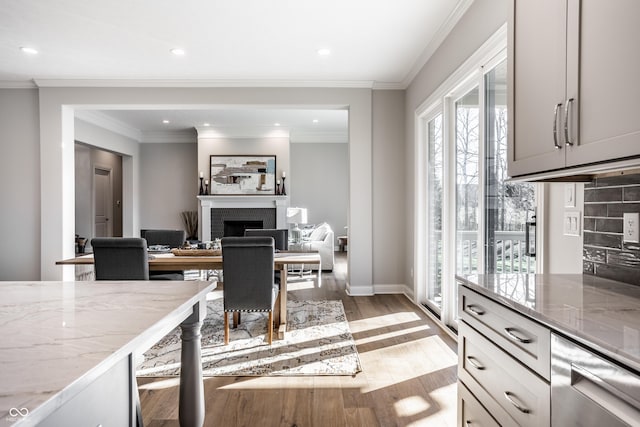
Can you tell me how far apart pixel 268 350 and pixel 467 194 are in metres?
2.04

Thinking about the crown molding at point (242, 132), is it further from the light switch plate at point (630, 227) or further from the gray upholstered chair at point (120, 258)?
the light switch plate at point (630, 227)

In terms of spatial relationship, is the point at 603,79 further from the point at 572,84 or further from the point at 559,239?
the point at 559,239

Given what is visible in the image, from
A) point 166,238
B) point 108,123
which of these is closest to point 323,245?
point 166,238

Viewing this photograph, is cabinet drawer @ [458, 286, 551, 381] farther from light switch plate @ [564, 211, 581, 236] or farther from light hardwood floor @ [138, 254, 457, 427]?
light hardwood floor @ [138, 254, 457, 427]

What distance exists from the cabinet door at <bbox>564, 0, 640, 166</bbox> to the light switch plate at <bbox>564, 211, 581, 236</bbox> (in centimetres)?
63

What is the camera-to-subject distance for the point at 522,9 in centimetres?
157

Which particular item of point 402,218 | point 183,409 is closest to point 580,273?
point 183,409

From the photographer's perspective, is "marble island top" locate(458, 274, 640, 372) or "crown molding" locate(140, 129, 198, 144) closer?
"marble island top" locate(458, 274, 640, 372)

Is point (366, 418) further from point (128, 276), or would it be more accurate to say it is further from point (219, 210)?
point (219, 210)

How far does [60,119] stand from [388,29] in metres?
4.05

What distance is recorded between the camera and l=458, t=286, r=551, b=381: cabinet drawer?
1.06 m

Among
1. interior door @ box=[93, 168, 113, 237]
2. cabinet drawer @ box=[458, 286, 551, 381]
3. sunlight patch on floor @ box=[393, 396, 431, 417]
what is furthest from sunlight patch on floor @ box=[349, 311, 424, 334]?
interior door @ box=[93, 168, 113, 237]

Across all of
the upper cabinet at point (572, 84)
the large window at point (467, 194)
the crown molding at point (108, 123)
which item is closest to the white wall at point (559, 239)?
the large window at point (467, 194)

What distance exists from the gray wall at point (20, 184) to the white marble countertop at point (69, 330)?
411cm
